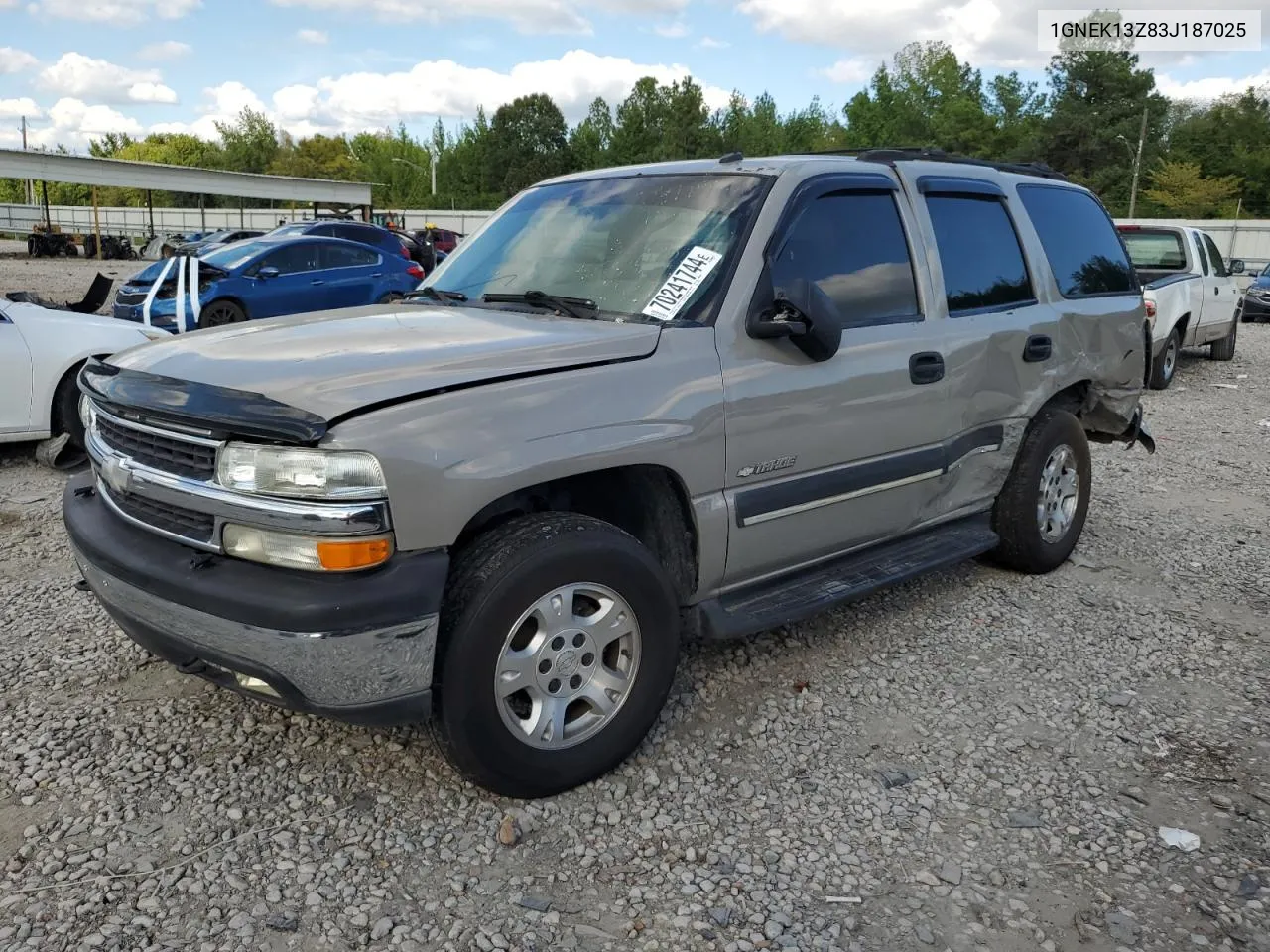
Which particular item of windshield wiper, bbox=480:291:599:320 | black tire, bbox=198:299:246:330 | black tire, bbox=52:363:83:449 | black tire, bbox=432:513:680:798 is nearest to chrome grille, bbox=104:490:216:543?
black tire, bbox=432:513:680:798

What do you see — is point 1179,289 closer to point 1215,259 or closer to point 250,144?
point 1215,259

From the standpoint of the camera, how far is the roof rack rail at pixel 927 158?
435 cm

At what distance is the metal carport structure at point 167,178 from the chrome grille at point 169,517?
1539 inches

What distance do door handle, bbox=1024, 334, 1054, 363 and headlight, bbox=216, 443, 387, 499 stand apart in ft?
10.7

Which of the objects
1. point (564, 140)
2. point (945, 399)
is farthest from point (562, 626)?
point (564, 140)

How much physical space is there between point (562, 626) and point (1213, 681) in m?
2.77

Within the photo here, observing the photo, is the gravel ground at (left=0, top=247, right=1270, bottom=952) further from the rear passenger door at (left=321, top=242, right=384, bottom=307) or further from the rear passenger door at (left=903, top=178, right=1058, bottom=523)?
the rear passenger door at (left=321, top=242, right=384, bottom=307)

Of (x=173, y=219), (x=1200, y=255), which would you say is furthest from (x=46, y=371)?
(x=173, y=219)

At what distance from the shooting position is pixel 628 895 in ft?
8.96

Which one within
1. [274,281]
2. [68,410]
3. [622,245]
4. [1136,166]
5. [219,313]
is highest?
[1136,166]

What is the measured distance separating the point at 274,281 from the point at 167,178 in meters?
29.9

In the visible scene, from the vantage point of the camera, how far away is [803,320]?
3.46 m

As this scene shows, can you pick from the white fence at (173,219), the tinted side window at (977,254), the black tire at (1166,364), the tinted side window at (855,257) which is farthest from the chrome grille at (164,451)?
the white fence at (173,219)

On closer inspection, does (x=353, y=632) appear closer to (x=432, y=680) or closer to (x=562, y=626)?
(x=432, y=680)
